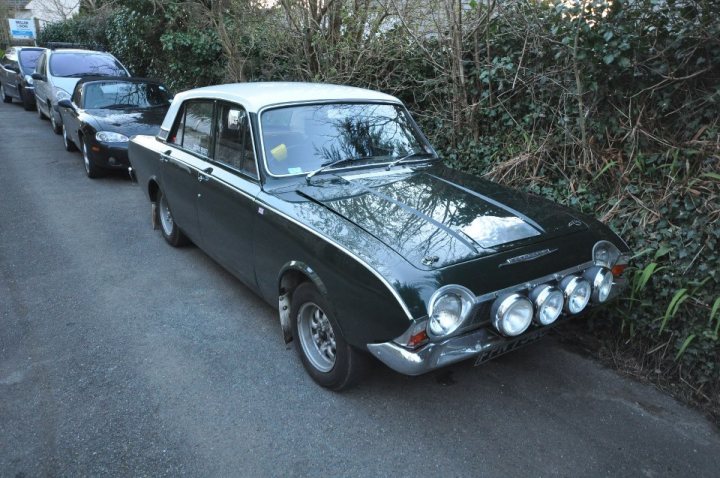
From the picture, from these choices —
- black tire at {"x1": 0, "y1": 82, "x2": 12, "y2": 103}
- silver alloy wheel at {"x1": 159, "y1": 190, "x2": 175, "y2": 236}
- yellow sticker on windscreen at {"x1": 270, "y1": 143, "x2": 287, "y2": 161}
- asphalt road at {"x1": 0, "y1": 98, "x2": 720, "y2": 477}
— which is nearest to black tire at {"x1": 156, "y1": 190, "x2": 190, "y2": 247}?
silver alloy wheel at {"x1": 159, "y1": 190, "x2": 175, "y2": 236}

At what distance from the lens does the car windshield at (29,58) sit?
14.9 meters

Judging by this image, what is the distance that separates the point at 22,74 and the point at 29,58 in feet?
1.84

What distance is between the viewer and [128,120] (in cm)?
828

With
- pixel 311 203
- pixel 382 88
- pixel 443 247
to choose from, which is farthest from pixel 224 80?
pixel 443 247

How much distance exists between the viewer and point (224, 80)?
1091cm

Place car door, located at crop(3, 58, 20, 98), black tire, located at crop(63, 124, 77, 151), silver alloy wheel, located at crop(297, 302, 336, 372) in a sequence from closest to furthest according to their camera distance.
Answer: silver alloy wheel, located at crop(297, 302, 336, 372) < black tire, located at crop(63, 124, 77, 151) < car door, located at crop(3, 58, 20, 98)

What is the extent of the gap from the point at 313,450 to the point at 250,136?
2.24m

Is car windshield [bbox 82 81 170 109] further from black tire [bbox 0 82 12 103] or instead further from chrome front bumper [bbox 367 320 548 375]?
black tire [bbox 0 82 12 103]

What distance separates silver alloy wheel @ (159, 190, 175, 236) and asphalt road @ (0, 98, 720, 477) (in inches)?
43.4

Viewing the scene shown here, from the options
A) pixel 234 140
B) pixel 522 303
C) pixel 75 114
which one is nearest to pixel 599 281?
pixel 522 303

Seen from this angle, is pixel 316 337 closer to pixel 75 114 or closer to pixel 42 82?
pixel 75 114

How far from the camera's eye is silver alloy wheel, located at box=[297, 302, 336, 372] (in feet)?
11.1

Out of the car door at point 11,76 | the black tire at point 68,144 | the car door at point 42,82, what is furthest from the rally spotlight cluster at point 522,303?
the car door at point 11,76

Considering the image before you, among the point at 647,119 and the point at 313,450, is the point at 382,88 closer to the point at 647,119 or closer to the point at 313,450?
the point at 647,119
